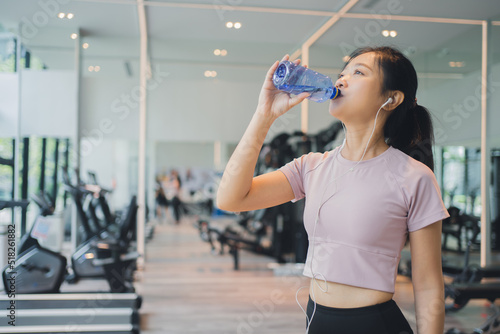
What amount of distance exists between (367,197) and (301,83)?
10.6 inches

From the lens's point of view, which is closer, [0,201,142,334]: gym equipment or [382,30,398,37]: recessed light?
[0,201,142,334]: gym equipment

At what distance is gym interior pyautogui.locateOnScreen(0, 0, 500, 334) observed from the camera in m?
3.33

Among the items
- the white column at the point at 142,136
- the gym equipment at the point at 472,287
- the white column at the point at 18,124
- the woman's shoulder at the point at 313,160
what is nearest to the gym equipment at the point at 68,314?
the white column at the point at 18,124

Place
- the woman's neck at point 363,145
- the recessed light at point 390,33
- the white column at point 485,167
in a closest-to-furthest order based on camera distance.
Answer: the woman's neck at point 363,145, the white column at point 485,167, the recessed light at point 390,33

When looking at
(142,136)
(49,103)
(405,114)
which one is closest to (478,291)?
(405,114)

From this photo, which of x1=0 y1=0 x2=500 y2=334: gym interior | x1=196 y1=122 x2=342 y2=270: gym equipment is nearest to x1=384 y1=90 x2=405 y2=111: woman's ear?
x1=0 y1=0 x2=500 y2=334: gym interior

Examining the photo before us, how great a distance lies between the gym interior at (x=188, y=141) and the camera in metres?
3.33

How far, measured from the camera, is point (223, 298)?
3871mm

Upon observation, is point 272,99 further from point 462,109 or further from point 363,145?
point 462,109

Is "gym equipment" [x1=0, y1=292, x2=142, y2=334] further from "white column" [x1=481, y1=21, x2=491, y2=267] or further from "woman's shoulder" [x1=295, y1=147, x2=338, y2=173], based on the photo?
"white column" [x1=481, y1=21, x2=491, y2=267]

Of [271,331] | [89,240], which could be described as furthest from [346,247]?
[89,240]

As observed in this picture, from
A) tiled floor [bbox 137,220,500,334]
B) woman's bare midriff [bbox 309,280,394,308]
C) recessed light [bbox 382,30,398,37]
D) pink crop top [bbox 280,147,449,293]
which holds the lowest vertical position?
tiled floor [bbox 137,220,500,334]

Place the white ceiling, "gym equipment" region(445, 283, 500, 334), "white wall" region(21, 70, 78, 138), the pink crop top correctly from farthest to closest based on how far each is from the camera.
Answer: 1. "white wall" region(21, 70, 78, 138)
2. the white ceiling
3. "gym equipment" region(445, 283, 500, 334)
4. the pink crop top

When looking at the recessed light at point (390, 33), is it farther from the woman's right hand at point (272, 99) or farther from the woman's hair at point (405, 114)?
the woman's right hand at point (272, 99)
